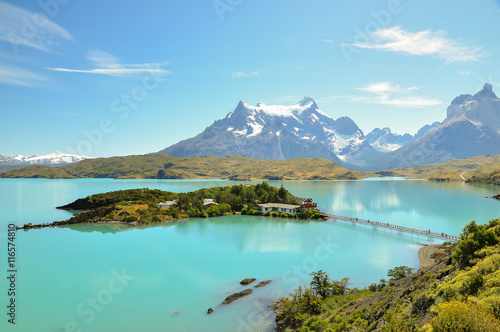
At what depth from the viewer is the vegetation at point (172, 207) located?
88938mm

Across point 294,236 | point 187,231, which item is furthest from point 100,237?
point 294,236

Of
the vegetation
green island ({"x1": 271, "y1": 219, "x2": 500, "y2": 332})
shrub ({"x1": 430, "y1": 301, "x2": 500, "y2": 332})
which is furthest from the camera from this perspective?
the vegetation

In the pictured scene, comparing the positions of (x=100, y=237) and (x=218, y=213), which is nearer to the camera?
(x=100, y=237)

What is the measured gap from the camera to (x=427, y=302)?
54.3ft

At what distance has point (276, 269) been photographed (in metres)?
44.3

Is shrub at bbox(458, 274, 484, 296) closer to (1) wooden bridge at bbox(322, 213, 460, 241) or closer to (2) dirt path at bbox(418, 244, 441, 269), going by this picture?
(2) dirt path at bbox(418, 244, 441, 269)

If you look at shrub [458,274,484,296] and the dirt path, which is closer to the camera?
shrub [458,274,484,296]

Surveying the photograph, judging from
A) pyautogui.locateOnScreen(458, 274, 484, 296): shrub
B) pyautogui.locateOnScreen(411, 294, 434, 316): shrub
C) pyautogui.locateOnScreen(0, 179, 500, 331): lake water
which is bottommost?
pyautogui.locateOnScreen(0, 179, 500, 331): lake water

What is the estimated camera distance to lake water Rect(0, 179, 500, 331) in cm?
2994

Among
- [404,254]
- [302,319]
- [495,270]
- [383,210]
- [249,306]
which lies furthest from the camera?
[383,210]

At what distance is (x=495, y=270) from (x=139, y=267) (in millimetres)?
45593

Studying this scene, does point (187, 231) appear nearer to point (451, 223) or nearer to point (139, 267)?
point (139, 267)

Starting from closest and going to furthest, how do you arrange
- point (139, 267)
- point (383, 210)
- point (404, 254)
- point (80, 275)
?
point (80, 275), point (139, 267), point (404, 254), point (383, 210)

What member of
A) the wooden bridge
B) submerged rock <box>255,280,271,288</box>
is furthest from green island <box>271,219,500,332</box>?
the wooden bridge
